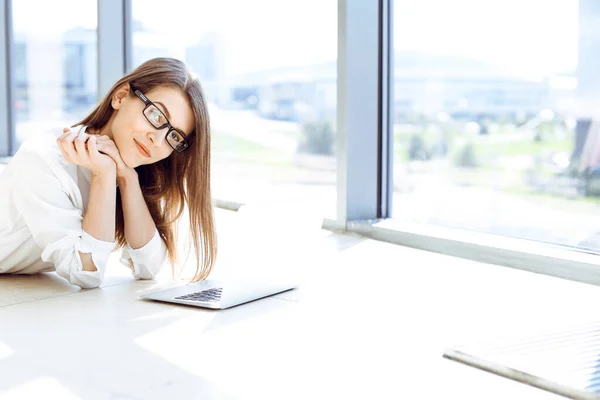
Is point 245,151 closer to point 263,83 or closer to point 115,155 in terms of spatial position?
point 263,83

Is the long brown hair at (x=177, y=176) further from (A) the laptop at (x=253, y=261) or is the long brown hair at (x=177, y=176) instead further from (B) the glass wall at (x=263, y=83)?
(B) the glass wall at (x=263, y=83)

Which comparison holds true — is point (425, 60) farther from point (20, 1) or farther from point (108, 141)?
point (20, 1)

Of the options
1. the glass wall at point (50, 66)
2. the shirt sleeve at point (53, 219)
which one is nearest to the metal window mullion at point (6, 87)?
the glass wall at point (50, 66)

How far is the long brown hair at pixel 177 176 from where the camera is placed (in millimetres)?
1807

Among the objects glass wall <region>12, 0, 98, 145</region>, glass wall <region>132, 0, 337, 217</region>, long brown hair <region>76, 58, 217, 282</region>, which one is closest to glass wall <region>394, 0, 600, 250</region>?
glass wall <region>132, 0, 337, 217</region>

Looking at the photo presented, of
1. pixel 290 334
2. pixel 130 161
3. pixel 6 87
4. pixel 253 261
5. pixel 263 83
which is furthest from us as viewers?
pixel 6 87

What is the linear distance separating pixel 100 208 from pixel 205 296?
1.02ft

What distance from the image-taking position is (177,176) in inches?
75.2

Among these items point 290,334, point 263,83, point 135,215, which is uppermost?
point 263,83

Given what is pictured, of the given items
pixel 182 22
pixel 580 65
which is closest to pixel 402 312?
pixel 580 65

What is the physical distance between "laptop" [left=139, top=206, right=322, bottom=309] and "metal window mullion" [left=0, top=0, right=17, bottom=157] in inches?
102

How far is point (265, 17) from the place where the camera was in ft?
12.0

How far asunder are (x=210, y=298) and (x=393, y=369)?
1.84 ft

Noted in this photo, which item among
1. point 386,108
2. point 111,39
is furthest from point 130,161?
point 111,39
